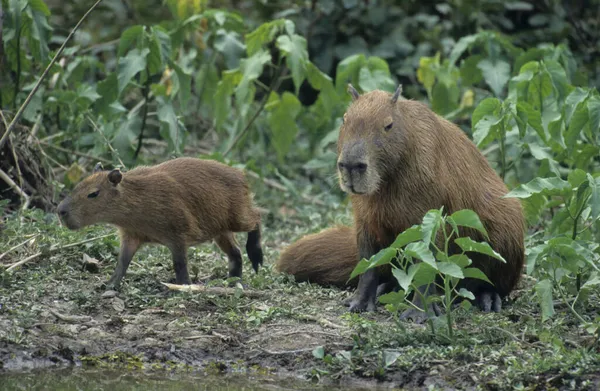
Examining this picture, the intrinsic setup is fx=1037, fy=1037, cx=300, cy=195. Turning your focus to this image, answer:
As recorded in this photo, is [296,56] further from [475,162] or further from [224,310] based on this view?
[224,310]

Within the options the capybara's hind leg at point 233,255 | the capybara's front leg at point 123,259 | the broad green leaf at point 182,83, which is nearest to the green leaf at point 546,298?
the capybara's hind leg at point 233,255

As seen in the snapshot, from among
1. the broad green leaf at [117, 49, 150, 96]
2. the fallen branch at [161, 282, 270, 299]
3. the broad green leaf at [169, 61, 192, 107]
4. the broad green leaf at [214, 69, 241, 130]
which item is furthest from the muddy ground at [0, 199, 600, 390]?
the broad green leaf at [214, 69, 241, 130]

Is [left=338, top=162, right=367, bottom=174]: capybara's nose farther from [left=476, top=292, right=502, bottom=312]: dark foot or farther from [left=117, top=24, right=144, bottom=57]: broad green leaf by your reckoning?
[left=117, top=24, right=144, bottom=57]: broad green leaf

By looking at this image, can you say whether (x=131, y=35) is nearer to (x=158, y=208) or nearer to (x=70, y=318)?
(x=158, y=208)

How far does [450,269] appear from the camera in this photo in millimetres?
4523

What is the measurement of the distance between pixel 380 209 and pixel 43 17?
2805 mm

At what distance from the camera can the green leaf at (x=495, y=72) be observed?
26.4 feet

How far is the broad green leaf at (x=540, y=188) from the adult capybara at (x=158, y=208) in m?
1.76

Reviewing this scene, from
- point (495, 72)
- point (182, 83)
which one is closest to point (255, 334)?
point (182, 83)

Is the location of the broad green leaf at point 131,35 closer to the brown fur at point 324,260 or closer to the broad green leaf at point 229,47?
the broad green leaf at point 229,47

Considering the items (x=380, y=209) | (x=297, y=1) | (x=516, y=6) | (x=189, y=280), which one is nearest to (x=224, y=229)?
(x=189, y=280)

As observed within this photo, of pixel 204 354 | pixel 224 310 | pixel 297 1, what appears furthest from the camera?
pixel 297 1

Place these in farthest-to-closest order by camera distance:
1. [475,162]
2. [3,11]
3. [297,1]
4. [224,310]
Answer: [297,1] < [3,11] < [475,162] < [224,310]

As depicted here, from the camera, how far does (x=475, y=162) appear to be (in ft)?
19.0
